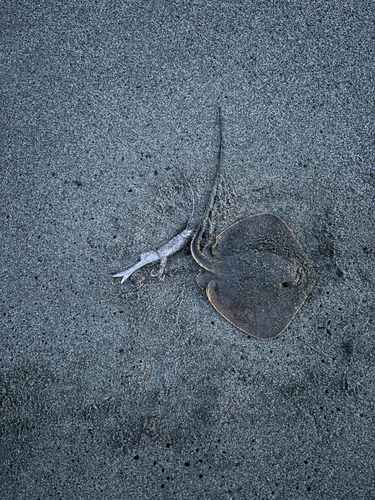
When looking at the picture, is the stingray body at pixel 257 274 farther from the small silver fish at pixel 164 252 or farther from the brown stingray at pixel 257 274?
the small silver fish at pixel 164 252

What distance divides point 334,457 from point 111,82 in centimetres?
347

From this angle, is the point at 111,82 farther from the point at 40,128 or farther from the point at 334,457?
the point at 334,457

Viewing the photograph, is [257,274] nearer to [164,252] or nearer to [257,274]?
[257,274]

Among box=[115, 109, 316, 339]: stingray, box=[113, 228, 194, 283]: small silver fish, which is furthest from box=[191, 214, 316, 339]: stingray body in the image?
box=[113, 228, 194, 283]: small silver fish

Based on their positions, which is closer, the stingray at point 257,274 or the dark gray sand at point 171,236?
the stingray at point 257,274

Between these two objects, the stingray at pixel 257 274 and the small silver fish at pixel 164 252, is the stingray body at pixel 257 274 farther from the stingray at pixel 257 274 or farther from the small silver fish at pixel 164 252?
the small silver fish at pixel 164 252

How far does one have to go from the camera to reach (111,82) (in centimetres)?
→ 270

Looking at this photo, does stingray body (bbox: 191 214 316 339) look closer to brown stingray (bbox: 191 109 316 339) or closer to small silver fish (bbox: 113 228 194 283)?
brown stingray (bbox: 191 109 316 339)

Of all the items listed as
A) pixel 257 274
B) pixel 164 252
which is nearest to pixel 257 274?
pixel 257 274

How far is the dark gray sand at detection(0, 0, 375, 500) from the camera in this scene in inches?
99.6

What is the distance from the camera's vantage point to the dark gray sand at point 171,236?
253 centimetres

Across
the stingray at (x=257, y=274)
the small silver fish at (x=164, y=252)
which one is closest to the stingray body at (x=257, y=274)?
the stingray at (x=257, y=274)

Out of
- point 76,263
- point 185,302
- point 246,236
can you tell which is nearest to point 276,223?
point 246,236

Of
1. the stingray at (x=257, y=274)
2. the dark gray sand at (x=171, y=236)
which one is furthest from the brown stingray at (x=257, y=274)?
the dark gray sand at (x=171, y=236)
